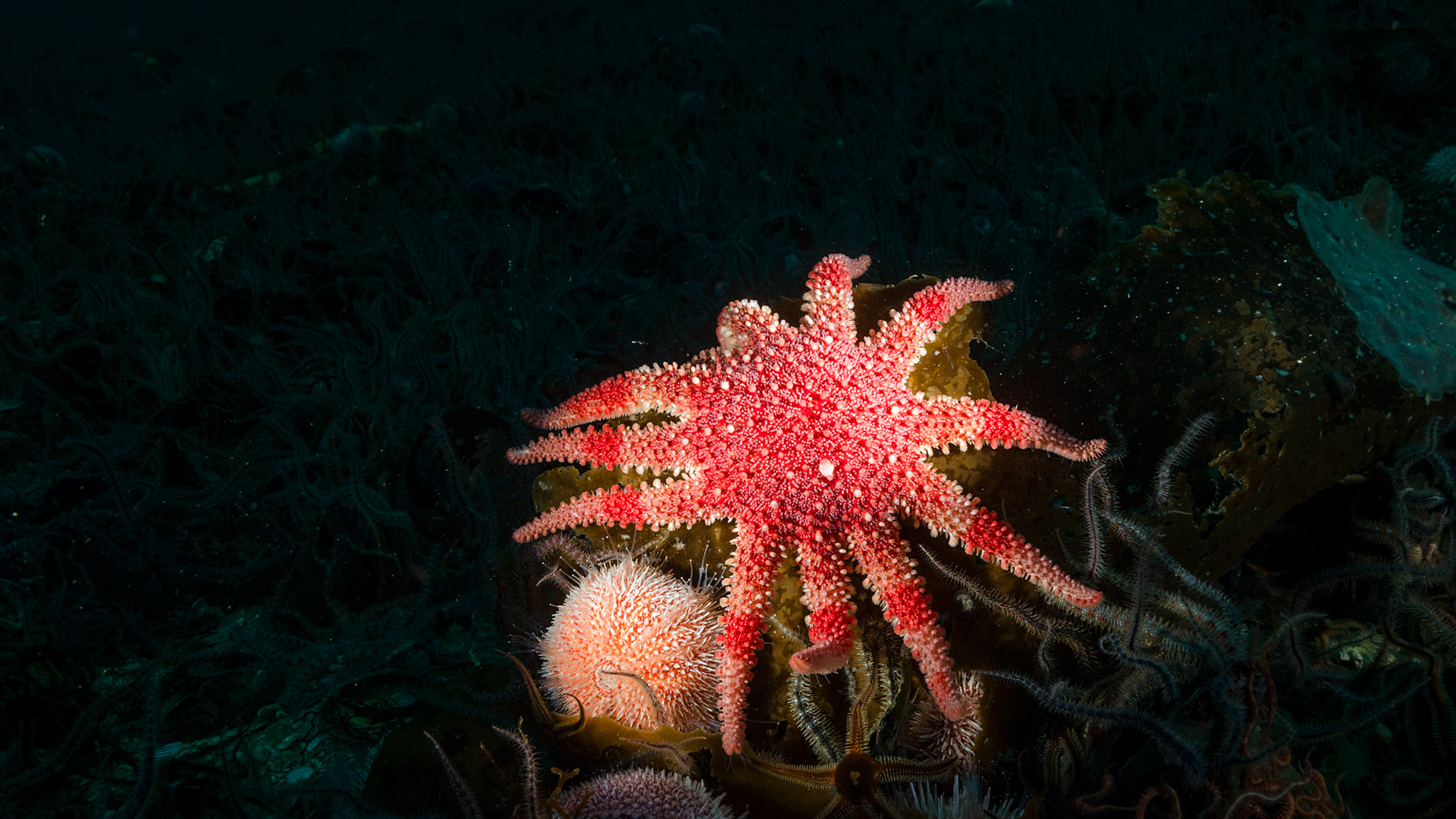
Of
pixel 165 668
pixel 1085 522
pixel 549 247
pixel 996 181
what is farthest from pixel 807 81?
pixel 165 668

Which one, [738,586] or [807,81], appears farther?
[807,81]

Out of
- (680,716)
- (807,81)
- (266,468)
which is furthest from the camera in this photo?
(807,81)

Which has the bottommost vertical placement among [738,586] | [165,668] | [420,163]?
[165,668]

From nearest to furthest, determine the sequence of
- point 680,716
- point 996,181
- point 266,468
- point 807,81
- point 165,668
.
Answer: point 680,716, point 165,668, point 266,468, point 996,181, point 807,81

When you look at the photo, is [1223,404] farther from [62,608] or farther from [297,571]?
[62,608]

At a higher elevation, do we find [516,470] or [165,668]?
[516,470]

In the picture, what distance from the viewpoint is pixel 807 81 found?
741 cm

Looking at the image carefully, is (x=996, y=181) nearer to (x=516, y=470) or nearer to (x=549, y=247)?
(x=549, y=247)

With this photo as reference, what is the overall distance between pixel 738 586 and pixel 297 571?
2.17 m

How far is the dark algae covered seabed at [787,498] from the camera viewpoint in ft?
6.34

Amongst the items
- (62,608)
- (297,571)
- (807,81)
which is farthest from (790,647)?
(807,81)

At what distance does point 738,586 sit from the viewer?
6.53ft

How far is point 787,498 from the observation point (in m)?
2.05

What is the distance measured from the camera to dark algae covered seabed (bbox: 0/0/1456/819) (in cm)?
193
